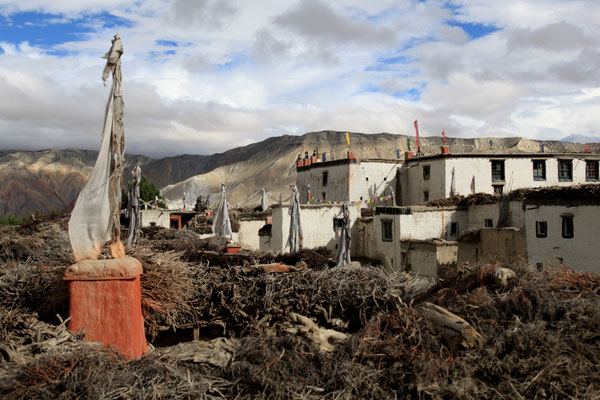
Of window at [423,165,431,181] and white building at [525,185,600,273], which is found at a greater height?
window at [423,165,431,181]

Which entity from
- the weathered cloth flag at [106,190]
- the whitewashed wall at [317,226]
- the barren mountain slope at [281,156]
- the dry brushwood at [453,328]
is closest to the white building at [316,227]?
the whitewashed wall at [317,226]

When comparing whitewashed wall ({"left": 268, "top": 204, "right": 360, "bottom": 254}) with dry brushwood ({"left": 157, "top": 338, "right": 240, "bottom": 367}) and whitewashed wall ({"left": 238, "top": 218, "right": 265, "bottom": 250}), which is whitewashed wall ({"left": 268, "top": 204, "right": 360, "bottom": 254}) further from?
dry brushwood ({"left": 157, "top": 338, "right": 240, "bottom": 367})

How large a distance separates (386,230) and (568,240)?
930cm

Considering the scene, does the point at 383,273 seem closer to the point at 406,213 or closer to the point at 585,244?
the point at 585,244

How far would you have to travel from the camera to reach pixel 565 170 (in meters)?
34.7

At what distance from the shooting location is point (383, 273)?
28.2 feet

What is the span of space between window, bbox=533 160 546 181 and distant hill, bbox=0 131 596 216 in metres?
42.2

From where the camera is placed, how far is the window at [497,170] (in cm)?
3406

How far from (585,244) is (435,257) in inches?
218

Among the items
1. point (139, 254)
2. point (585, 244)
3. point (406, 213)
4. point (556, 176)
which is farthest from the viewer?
point (556, 176)

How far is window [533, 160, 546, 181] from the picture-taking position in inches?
1351

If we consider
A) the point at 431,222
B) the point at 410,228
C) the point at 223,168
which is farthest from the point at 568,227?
the point at 223,168

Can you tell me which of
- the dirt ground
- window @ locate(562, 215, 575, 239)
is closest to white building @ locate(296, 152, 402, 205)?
window @ locate(562, 215, 575, 239)

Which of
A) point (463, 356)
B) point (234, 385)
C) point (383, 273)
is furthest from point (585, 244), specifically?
point (234, 385)
